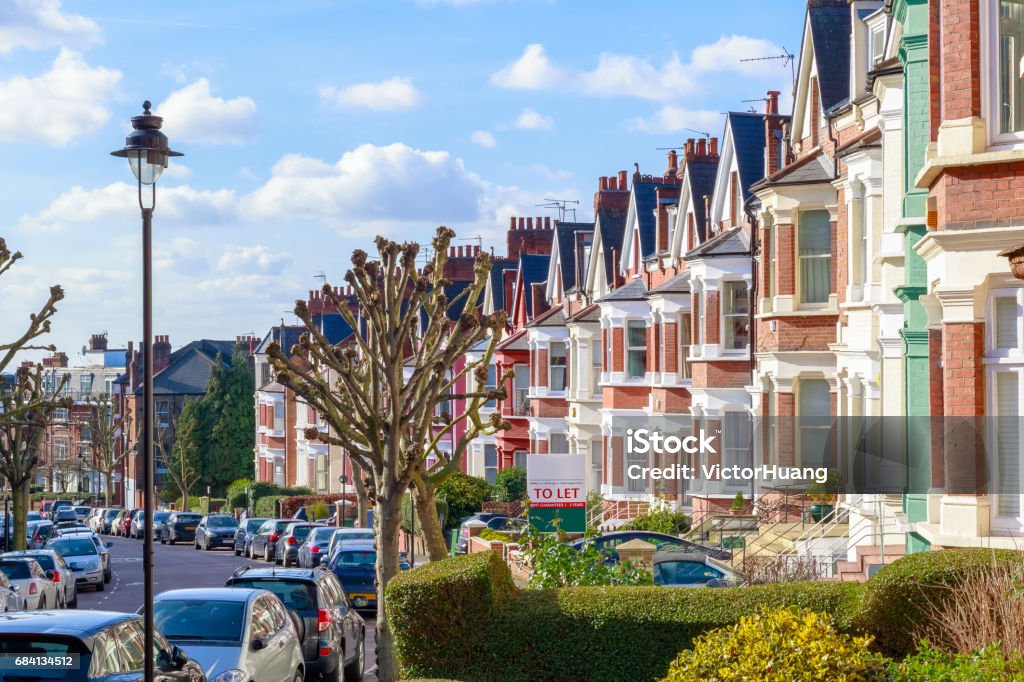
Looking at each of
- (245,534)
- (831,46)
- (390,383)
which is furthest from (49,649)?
(245,534)

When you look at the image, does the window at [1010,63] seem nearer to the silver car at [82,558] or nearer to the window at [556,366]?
the silver car at [82,558]

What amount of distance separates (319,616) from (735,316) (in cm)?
1858

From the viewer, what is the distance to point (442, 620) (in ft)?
43.9

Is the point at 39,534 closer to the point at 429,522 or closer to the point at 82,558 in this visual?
the point at 82,558

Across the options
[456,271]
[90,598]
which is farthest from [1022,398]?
A: [456,271]

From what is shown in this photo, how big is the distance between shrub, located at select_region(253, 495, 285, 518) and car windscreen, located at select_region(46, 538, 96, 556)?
27.0m

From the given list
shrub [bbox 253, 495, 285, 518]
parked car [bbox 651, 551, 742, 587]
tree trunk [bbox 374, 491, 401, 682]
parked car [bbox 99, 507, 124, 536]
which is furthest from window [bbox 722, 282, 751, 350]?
parked car [bbox 99, 507, 124, 536]

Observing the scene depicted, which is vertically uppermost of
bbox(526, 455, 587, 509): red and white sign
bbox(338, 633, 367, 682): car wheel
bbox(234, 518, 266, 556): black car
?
bbox(526, 455, 587, 509): red and white sign

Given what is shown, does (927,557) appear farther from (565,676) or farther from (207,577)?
(207,577)

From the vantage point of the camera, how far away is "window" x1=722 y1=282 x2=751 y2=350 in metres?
33.5

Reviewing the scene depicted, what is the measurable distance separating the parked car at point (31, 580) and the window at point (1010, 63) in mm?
19824

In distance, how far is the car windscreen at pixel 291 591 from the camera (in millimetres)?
17281

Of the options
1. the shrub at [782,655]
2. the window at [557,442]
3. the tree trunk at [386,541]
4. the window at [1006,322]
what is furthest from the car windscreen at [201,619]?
the window at [557,442]

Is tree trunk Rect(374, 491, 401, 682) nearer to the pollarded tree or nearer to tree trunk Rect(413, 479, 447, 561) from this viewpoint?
the pollarded tree
